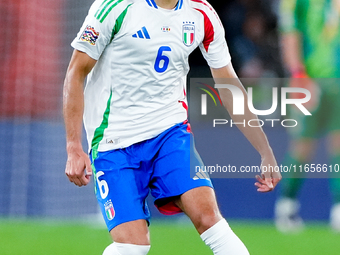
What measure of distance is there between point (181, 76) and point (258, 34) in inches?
204

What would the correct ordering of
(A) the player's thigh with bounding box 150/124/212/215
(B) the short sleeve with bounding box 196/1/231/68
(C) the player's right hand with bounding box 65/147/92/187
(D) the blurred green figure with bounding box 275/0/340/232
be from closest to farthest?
(C) the player's right hand with bounding box 65/147/92/187, (A) the player's thigh with bounding box 150/124/212/215, (B) the short sleeve with bounding box 196/1/231/68, (D) the blurred green figure with bounding box 275/0/340/232

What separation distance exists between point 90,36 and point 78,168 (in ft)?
1.90

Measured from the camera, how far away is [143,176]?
9.07 feet

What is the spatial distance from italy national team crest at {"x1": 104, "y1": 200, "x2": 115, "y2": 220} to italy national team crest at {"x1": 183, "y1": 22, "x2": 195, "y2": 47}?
0.82 m

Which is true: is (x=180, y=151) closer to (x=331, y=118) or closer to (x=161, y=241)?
(x=161, y=241)

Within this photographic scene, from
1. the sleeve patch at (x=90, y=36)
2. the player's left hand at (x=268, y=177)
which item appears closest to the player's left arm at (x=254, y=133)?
the player's left hand at (x=268, y=177)

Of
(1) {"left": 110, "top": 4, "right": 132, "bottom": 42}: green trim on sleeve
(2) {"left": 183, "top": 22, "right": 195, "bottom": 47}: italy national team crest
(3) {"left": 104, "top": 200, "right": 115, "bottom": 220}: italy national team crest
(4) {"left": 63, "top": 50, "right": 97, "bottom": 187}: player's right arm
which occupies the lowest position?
(3) {"left": 104, "top": 200, "right": 115, "bottom": 220}: italy national team crest

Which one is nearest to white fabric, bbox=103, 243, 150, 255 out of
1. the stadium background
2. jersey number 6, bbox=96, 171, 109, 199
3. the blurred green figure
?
jersey number 6, bbox=96, 171, 109, 199

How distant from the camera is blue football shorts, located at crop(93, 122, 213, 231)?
2668 millimetres

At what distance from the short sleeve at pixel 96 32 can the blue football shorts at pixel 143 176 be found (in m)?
0.47

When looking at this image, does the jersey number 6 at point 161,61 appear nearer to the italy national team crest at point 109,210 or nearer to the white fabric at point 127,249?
the italy national team crest at point 109,210

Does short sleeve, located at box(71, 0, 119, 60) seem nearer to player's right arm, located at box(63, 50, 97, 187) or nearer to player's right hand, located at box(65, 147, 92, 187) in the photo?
player's right arm, located at box(63, 50, 97, 187)

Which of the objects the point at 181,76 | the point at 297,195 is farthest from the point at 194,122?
the point at 181,76

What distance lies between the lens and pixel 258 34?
25.8 ft
